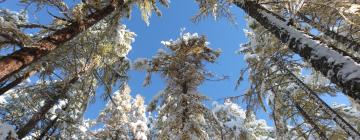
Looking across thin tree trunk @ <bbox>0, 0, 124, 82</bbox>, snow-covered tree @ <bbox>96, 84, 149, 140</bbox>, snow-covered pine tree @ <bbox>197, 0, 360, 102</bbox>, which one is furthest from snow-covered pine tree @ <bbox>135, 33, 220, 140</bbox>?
snow-covered tree @ <bbox>96, 84, 149, 140</bbox>

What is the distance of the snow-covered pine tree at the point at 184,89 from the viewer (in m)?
11.8

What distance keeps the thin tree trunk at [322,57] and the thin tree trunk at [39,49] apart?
387 centimetres

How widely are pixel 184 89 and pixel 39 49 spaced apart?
725 cm

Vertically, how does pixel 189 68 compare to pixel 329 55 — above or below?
above

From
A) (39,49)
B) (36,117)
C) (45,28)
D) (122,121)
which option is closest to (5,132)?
(39,49)

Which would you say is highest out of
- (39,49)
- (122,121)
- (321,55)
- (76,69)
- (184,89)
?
(122,121)

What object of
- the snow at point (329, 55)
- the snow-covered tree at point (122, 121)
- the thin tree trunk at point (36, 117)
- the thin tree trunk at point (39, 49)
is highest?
the snow-covered tree at point (122, 121)

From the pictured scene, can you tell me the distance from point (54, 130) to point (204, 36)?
6801mm

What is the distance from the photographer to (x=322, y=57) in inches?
211

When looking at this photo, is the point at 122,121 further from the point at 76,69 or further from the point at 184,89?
the point at 76,69

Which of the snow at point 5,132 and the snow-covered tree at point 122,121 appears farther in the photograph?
the snow-covered tree at point 122,121

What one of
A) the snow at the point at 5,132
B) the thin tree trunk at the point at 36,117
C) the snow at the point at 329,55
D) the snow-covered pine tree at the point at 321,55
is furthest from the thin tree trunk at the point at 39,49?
the snow at the point at 329,55

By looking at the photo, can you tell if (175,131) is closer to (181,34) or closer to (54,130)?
(181,34)

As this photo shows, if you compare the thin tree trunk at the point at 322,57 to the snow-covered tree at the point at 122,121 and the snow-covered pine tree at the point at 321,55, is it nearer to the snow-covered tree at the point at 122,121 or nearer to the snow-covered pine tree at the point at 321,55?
the snow-covered pine tree at the point at 321,55
